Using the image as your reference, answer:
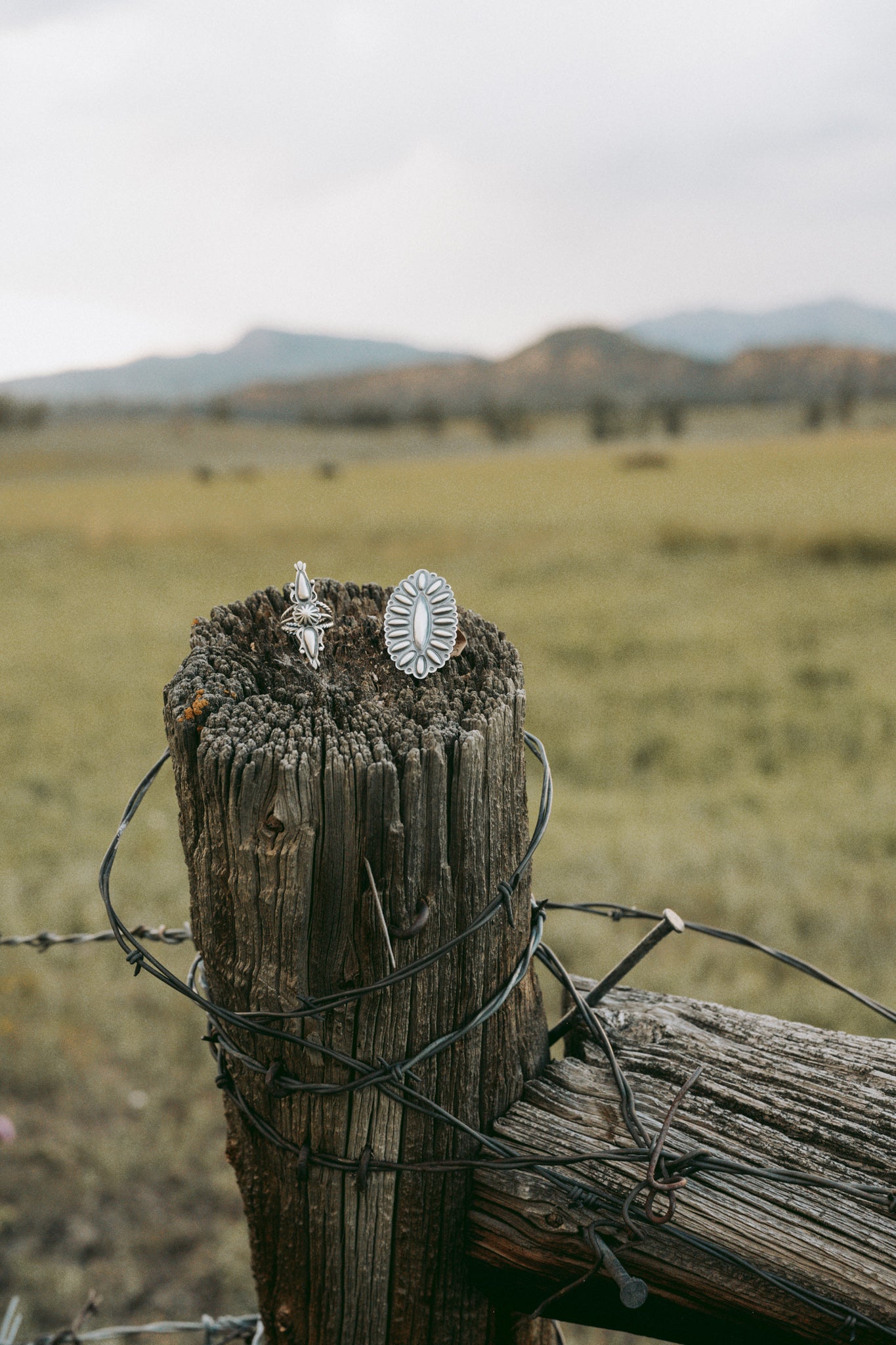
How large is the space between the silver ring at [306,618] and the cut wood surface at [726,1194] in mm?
781

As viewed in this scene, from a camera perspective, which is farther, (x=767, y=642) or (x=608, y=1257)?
(x=767, y=642)

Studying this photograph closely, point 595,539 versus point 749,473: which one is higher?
point 749,473

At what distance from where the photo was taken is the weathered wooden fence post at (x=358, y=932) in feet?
3.86

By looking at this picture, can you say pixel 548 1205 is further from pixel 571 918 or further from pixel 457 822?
pixel 571 918

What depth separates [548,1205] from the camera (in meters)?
1.26

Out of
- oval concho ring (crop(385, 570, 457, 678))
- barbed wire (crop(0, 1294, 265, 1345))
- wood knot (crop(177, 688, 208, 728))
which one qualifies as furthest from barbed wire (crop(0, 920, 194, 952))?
barbed wire (crop(0, 1294, 265, 1345))

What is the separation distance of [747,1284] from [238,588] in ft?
50.4

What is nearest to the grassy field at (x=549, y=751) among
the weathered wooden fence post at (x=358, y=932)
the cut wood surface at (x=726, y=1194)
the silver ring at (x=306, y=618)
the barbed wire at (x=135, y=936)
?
the barbed wire at (x=135, y=936)

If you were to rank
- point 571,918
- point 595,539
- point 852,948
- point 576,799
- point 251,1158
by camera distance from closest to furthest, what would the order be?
point 251,1158 → point 852,948 → point 571,918 → point 576,799 → point 595,539

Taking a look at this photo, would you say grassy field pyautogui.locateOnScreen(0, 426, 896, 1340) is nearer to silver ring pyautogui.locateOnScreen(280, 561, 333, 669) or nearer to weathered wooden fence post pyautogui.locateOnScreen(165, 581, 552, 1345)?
weathered wooden fence post pyautogui.locateOnScreen(165, 581, 552, 1345)

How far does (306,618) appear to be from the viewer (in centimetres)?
148

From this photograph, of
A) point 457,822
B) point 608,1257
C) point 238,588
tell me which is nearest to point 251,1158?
point 608,1257

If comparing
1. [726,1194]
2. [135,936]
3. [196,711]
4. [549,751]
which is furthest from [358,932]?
[549,751]

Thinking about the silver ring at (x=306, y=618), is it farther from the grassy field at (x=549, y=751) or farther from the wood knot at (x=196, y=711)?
the grassy field at (x=549, y=751)
